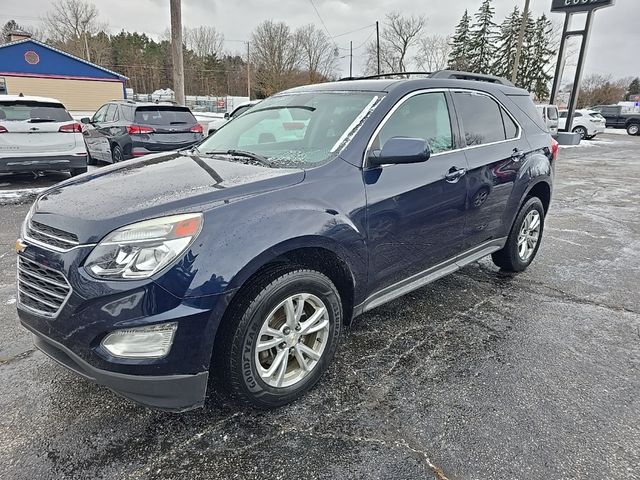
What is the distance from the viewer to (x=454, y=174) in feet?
10.6

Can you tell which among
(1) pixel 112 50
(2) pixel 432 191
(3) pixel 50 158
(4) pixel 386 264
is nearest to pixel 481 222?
(2) pixel 432 191

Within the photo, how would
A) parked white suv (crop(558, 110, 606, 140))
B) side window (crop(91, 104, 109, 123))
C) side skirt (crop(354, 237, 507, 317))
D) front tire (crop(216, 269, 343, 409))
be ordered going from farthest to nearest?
1. parked white suv (crop(558, 110, 606, 140))
2. side window (crop(91, 104, 109, 123))
3. side skirt (crop(354, 237, 507, 317))
4. front tire (crop(216, 269, 343, 409))

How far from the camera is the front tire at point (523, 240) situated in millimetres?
4285

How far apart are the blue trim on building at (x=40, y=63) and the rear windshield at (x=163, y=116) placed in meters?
26.7

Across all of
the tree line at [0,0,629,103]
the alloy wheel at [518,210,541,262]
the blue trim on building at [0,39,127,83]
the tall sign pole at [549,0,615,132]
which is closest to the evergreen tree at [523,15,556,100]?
the tree line at [0,0,629,103]

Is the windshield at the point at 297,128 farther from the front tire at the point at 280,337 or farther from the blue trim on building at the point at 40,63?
the blue trim on building at the point at 40,63

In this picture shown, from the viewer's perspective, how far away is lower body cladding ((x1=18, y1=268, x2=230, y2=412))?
6.17 ft

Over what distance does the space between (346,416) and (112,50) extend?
255 feet

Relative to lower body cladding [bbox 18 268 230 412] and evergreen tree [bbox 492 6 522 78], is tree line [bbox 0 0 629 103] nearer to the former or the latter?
evergreen tree [bbox 492 6 522 78]

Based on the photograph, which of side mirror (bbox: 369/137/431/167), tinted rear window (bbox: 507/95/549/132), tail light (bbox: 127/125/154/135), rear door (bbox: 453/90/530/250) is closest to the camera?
side mirror (bbox: 369/137/431/167)

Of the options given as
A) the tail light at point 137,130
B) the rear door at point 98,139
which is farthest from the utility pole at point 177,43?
the tail light at point 137,130

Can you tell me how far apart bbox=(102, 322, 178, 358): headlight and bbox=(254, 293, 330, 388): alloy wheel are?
48cm

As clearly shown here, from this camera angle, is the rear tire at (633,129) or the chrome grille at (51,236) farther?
the rear tire at (633,129)

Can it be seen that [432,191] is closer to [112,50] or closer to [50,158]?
[50,158]
